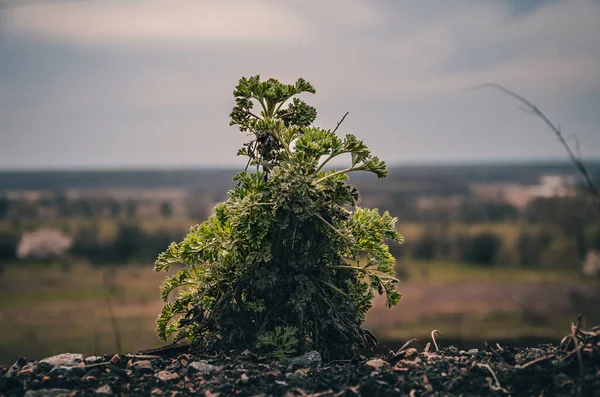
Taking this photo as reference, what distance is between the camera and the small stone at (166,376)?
13.1ft

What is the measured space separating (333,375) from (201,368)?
0.94 meters

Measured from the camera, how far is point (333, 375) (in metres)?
3.97

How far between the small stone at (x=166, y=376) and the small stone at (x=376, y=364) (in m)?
1.35

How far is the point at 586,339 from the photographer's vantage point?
13.4 feet

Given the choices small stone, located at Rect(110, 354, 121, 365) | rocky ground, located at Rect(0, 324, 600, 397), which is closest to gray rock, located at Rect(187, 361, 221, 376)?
rocky ground, located at Rect(0, 324, 600, 397)

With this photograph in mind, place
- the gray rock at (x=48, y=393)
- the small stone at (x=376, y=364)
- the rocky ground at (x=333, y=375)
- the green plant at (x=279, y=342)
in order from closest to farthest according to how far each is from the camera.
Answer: the rocky ground at (x=333, y=375)
the gray rock at (x=48, y=393)
the small stone at (x=376, y=364)
the green plant at (x=279, y=342)

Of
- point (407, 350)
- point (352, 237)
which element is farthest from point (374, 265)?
point (407, 350)

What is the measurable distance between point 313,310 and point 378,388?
1.04m

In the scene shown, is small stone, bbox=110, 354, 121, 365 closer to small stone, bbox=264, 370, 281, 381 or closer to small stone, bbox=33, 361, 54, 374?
small stone, bbox=33, 361, 54, 374

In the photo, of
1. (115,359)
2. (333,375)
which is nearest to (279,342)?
(333,375)

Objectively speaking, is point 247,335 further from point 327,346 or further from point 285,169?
point 285,169

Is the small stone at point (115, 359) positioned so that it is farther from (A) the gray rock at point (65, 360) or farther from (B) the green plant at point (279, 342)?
(B) the green plant at point (279, 342)

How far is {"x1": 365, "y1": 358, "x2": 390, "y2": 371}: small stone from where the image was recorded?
13.1 ft

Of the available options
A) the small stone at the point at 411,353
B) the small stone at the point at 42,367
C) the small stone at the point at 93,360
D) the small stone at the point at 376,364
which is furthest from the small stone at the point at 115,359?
Answer: the small stone at the point at 411,353
